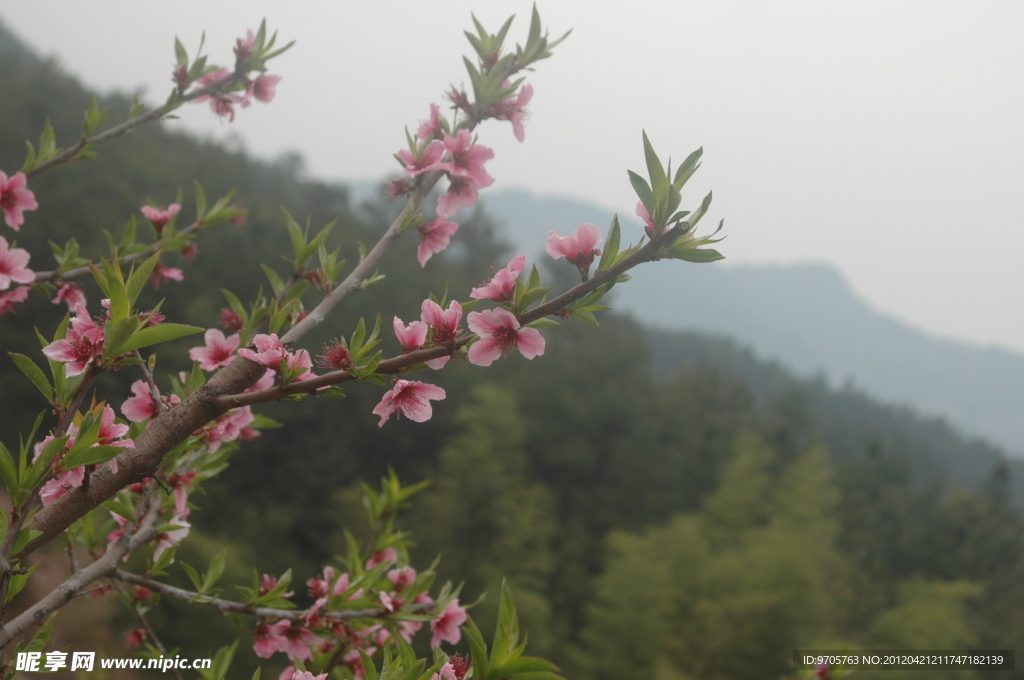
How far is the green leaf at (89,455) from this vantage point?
87cm

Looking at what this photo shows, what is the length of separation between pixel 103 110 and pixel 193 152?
2687 centimetres

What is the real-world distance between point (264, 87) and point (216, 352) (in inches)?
32.9

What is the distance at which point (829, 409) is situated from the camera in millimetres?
44000

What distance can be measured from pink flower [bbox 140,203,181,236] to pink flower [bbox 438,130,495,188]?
0.90 meters

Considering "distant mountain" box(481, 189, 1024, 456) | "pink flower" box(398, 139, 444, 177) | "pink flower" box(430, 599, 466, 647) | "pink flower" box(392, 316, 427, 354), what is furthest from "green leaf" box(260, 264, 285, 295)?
"distant mountain" box(481, 189, 1024, 456)

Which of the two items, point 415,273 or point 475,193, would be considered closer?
point 475,193

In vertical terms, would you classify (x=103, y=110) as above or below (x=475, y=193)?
above

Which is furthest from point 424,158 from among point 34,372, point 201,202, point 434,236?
point 201,202

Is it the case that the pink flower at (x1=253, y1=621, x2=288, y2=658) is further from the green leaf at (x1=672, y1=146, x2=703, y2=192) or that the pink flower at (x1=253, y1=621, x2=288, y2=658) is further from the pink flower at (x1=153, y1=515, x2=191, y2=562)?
the green leaf at (x1=672, y1=146, x2=703, y2=192)

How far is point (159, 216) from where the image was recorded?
178 centimetres

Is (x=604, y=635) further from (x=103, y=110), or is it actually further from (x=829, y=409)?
Result: (x=829, y=409)

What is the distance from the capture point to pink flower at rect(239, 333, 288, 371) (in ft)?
3.05

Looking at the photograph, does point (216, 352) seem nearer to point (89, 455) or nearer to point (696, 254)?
point (89, 455)

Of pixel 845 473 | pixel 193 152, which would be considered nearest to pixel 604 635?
pixel 845 473
